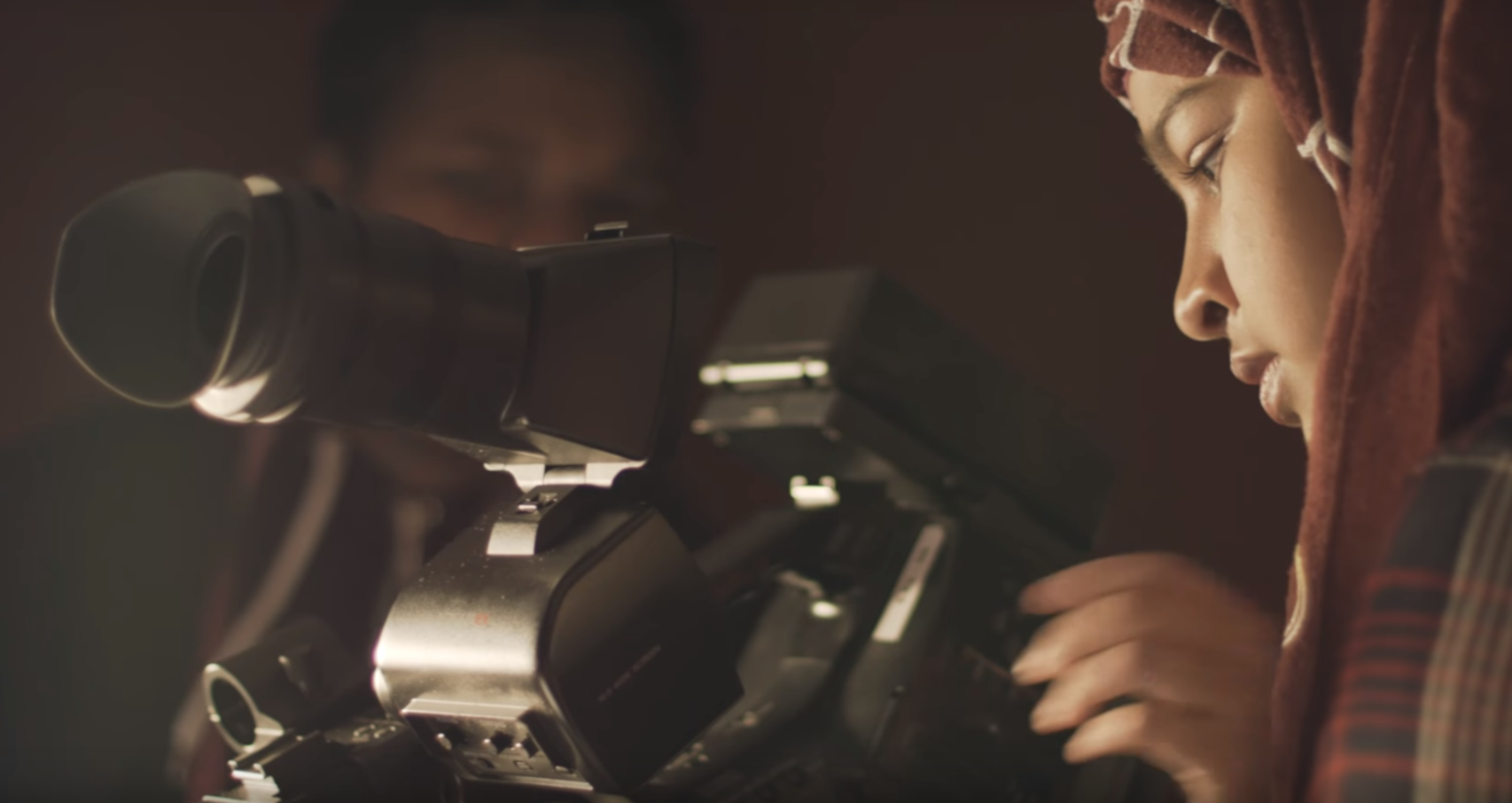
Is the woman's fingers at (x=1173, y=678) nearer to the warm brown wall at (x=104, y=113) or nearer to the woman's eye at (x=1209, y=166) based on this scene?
the woman's eye at (x=1209, y=166)

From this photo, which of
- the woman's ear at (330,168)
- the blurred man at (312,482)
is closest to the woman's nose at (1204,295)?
the blurred man at (312,482)

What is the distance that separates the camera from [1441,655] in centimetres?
32

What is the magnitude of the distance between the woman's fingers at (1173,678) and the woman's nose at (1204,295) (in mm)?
143

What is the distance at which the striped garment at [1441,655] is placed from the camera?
1.01ft

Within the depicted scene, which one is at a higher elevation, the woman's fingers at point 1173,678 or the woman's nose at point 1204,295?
the woman's nose at point 1204,295

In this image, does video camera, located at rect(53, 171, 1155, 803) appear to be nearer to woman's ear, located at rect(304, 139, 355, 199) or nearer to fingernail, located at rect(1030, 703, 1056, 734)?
fingernail, located at rect(1030, 703, 1056, 734)

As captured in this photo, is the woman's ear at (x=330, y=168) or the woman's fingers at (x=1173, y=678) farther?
the woman's ear at (x=330, y=168)

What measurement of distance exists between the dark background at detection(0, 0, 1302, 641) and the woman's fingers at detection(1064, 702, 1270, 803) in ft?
0.61

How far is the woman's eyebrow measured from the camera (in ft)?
1.65

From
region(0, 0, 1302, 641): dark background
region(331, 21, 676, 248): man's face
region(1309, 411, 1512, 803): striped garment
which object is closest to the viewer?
region(1309, 411, 1512, 803): striped garment

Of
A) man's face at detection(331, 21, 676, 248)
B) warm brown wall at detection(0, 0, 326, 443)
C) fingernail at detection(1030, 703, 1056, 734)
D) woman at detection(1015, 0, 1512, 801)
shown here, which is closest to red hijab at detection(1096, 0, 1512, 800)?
woman at detection(1015, 0, 1512, 801)

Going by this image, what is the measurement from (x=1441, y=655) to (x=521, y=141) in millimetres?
748

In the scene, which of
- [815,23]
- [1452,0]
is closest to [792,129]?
[815,23]

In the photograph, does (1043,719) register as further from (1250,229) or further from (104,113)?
(104,113)
